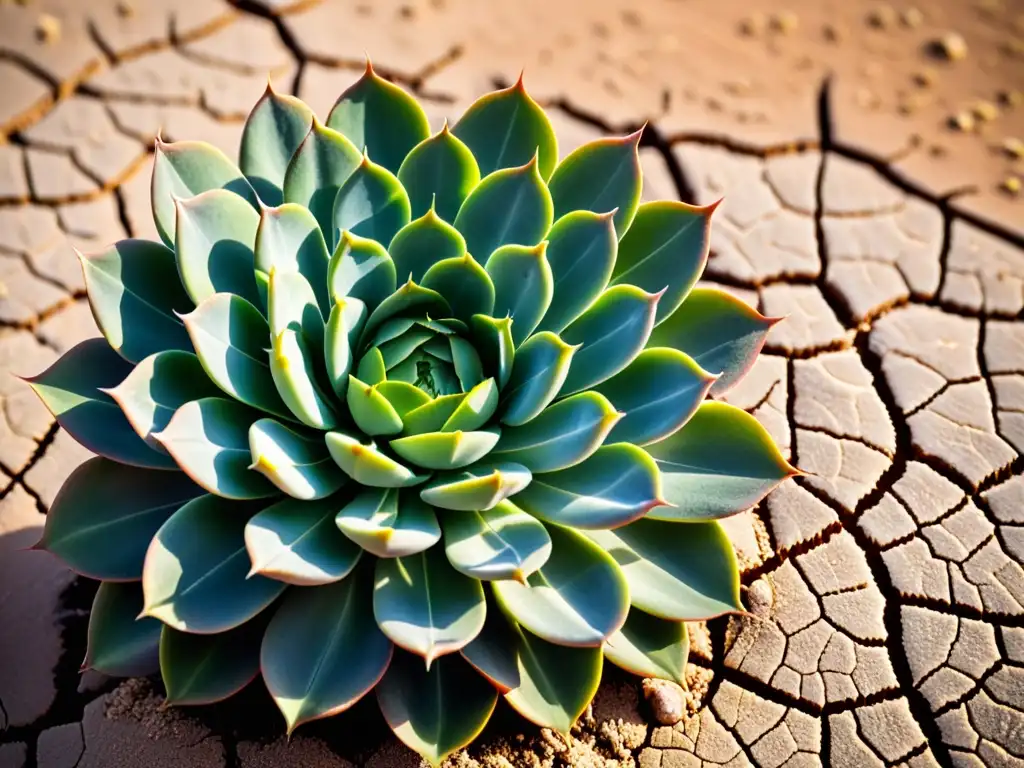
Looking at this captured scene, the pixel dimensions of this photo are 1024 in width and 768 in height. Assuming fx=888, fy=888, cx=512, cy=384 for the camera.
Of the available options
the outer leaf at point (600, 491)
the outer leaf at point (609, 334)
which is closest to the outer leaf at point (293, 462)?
the outer leaf at point (600, 491)

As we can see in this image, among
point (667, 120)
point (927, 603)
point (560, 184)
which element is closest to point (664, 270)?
point (560, 184)

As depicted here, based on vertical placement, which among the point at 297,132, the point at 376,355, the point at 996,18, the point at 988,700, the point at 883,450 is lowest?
the point at 988,700

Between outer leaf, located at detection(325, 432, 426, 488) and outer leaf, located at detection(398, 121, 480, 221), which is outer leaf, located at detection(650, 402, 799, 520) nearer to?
outer leaf, located at detection(325, 432, 426, 488)

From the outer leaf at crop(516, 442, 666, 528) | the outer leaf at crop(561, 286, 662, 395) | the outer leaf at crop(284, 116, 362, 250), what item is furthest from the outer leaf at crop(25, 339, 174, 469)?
the outer leaf at crop(561, 286, 662, 395)

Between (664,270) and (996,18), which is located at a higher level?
(996,18)

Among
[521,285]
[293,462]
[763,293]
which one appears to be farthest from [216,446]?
[763,293]

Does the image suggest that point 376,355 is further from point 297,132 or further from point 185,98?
point 185,98
